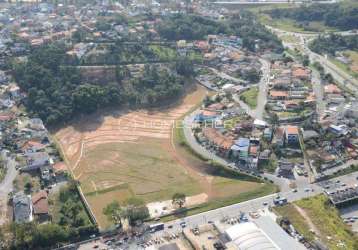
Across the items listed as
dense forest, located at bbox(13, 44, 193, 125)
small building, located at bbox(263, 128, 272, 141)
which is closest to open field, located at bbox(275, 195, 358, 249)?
small building, located at bbox(263, 128, 272, 141)

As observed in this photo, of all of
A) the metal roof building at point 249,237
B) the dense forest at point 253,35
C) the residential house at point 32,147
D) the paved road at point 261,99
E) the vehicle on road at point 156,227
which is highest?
the dense forest at point 253,35

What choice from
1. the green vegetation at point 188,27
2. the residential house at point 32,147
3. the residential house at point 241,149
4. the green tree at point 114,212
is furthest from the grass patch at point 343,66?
the residential house at point 32,147

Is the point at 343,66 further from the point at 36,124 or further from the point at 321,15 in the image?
the point at 36,124

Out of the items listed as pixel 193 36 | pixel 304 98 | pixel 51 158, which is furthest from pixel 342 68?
pixel 51 158

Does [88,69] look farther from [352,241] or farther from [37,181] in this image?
[352,241]

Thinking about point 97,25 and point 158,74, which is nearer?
point 158,74

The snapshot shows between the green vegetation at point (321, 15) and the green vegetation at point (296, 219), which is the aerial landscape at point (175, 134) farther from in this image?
the green vegetation at point (321, 15)
